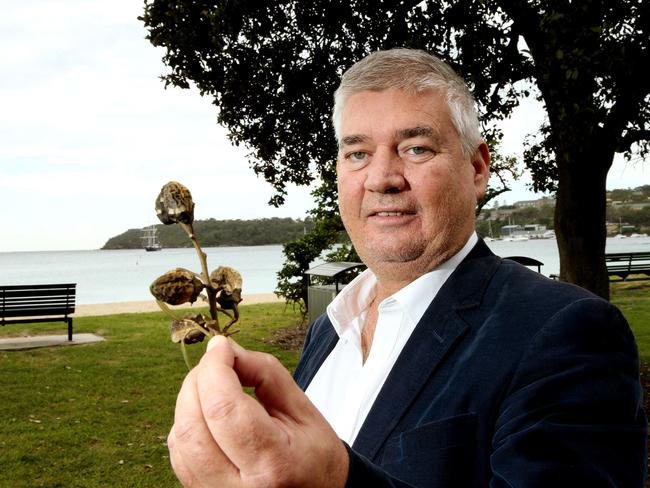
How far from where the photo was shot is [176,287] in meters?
0.70

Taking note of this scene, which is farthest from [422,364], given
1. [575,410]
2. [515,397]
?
[575,410]

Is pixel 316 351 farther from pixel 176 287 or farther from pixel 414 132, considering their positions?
pixel 176 287

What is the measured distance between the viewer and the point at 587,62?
301 inches

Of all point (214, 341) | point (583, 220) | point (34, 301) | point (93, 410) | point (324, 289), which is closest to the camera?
point (214, 341)

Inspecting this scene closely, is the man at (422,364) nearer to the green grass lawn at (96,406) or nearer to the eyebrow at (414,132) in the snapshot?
the eyebrow at (414,132)

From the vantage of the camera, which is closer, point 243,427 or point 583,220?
point 243,427

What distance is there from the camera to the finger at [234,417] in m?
0.84

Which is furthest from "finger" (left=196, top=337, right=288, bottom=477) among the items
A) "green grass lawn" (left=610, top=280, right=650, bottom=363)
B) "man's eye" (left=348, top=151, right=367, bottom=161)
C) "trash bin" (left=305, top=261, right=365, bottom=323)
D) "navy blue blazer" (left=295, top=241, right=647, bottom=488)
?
"green grass lawn" (left=610, top=280, right=650, bottom=363)

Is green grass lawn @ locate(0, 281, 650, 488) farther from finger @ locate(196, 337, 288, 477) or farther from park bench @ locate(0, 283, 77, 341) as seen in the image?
finger @ locate(196, 337, 288, 477)

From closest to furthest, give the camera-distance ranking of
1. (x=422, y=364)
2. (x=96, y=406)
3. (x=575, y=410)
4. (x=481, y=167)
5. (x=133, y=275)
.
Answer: (x=575, y=410)
(x=422, y=364)
(x=481, y=167)
(x=96, y=406)
(x=133, y=275)

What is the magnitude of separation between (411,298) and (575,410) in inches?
31.1

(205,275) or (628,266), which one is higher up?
(205,275)

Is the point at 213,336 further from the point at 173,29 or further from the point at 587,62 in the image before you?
the point at 173,29

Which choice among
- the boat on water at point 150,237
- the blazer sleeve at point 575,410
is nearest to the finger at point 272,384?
the boat on water at point 150,237
